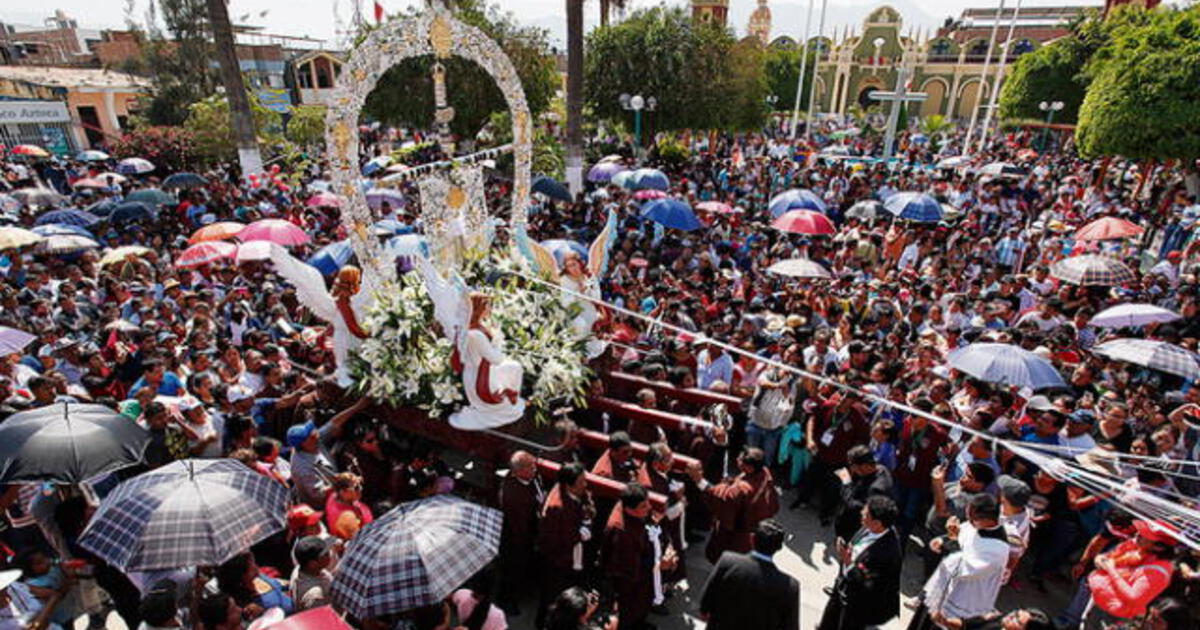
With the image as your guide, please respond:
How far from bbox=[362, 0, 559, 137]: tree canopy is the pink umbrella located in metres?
12.0

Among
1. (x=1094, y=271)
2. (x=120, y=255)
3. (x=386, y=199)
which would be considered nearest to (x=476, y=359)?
(x=120, y=255)

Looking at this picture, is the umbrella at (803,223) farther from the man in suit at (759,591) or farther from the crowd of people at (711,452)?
the man in suit at (759,591)

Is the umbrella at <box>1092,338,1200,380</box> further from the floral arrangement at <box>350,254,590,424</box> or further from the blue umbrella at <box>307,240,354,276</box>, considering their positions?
the blue umbrella at <box>307,240,354,276</box>

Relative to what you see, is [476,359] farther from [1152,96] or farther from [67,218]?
[1152,96]

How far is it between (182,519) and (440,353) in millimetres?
2602

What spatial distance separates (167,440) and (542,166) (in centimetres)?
1359

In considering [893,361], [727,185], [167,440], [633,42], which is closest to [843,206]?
[727,185]

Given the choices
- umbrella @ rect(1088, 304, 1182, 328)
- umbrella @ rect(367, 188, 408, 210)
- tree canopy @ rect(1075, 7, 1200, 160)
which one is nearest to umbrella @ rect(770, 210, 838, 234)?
umbrella @ rect(1088, 304, 1182, 328)

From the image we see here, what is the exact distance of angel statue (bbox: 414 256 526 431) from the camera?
205 inches

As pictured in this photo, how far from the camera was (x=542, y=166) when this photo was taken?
1767 centimetres

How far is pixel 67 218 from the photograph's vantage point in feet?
36.3

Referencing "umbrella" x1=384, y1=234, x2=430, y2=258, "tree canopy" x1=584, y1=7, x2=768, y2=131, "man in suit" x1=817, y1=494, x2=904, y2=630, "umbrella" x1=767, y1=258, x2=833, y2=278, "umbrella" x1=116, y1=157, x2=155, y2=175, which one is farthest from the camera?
"tree canopy" x1=584, y1=7, x2=768, y2=131

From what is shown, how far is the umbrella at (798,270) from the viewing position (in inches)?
345

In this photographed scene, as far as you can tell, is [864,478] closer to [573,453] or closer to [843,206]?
[573,453]
